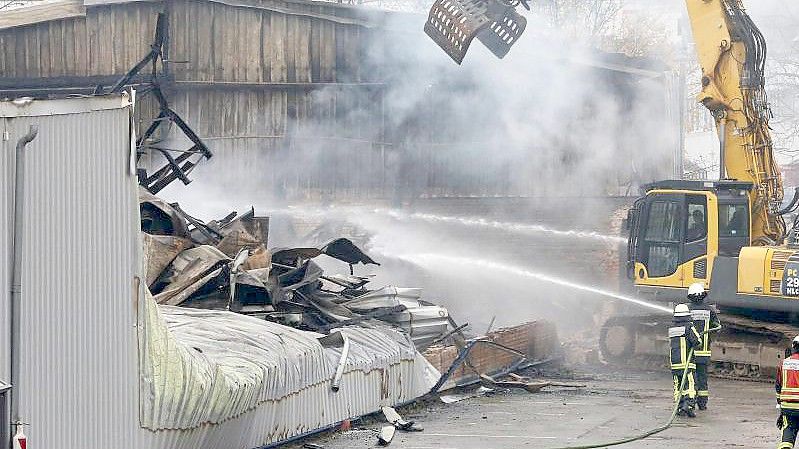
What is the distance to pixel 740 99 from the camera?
20406 mm

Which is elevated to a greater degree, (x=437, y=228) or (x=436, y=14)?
(x=436, y=14)

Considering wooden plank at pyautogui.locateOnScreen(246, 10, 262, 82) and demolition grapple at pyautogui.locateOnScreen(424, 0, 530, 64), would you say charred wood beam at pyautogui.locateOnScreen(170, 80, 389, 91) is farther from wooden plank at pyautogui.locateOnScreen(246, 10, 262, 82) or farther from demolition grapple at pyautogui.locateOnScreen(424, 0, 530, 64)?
demolition grapple at pyautogui.locateOnScreen(424, 0, 530, 64)

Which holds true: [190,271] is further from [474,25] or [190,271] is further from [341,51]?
[341,51]

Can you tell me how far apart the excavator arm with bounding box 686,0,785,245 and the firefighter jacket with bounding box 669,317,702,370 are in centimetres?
516

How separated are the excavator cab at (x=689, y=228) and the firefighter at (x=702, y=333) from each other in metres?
3.48

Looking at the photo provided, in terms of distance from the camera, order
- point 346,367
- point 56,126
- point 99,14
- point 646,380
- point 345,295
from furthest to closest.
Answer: point 99,14 < point 646,380 < point 345,295 < point 346,367 < point 56,126

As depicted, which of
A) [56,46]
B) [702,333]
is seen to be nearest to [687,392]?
[702,333]

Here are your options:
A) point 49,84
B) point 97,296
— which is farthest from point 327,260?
point 97,296

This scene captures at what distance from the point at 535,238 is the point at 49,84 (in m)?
10.2

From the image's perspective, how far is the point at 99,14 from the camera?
24609 mm

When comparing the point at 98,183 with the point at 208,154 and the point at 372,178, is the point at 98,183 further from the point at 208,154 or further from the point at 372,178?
the point at 372,178

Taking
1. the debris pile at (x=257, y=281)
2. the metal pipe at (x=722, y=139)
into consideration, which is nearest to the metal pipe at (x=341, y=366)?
the debris pile at (x=257, y=281)

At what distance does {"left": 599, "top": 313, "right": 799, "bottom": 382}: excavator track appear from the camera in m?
19.3

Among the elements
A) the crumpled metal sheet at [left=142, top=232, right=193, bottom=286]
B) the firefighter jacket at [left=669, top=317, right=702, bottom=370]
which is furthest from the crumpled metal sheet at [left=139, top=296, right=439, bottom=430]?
the firefighter jacket at [left=669, top=317, right=702, bottom=370]
